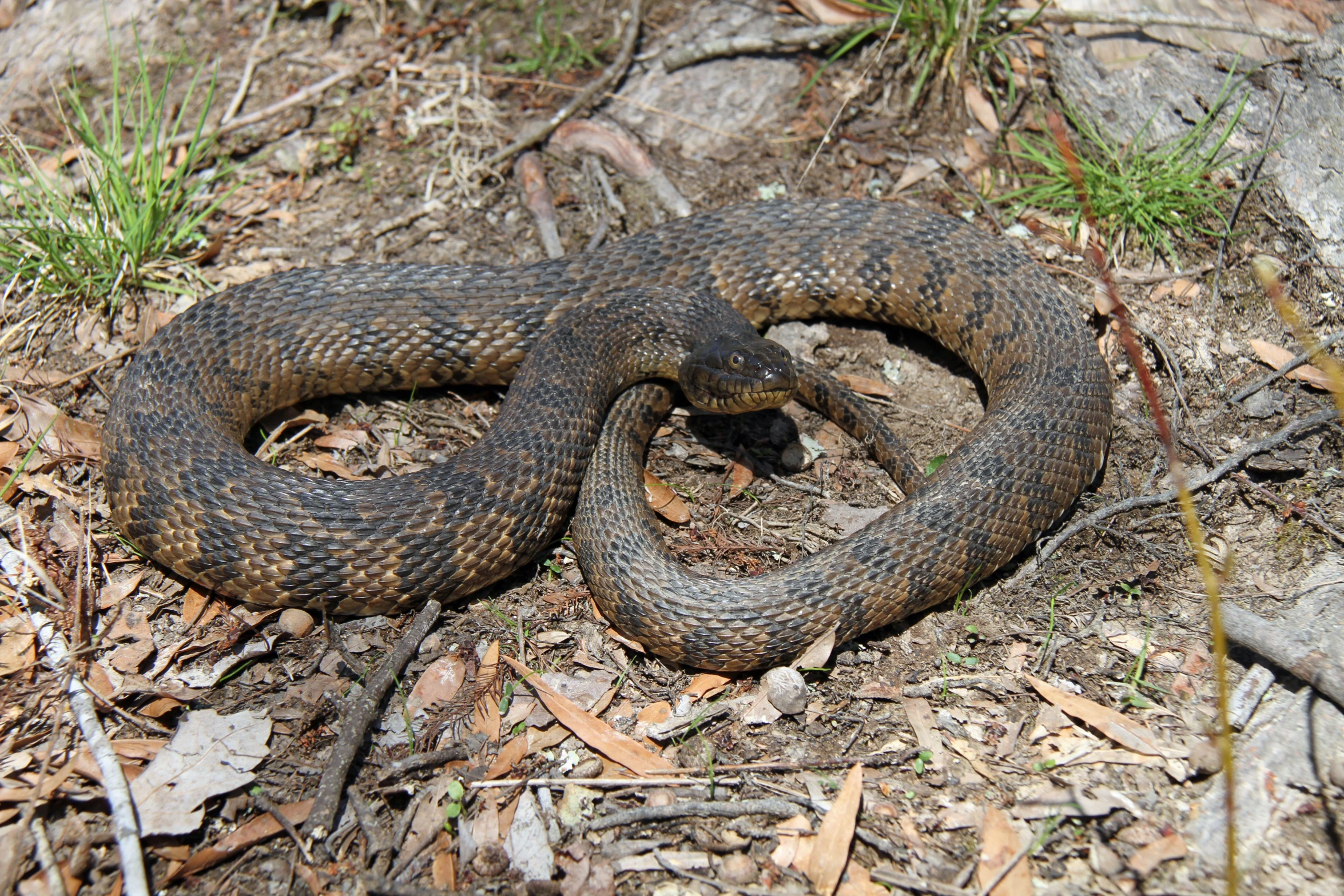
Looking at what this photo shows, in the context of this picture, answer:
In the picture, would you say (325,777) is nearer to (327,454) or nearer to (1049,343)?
(327,454)

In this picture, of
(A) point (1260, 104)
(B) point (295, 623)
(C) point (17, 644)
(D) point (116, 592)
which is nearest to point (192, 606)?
(D) point (116, 592)

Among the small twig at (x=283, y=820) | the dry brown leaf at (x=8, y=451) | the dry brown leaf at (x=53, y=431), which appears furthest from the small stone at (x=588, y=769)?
the dry brown leaf at (x=8, y=451)

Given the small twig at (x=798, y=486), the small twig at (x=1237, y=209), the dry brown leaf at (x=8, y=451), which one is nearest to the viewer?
the dry brown leaf at (x=8, y=451)

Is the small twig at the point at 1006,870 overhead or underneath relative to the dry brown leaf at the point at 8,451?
underneath

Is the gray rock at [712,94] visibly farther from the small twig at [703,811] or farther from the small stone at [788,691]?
the small twig at [703,811]

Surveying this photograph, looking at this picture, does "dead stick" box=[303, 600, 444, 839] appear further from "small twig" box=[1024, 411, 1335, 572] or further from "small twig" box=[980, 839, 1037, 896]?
"small twig" box=[1024, 411, 1335, 572]

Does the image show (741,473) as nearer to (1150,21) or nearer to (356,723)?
(356,723)
